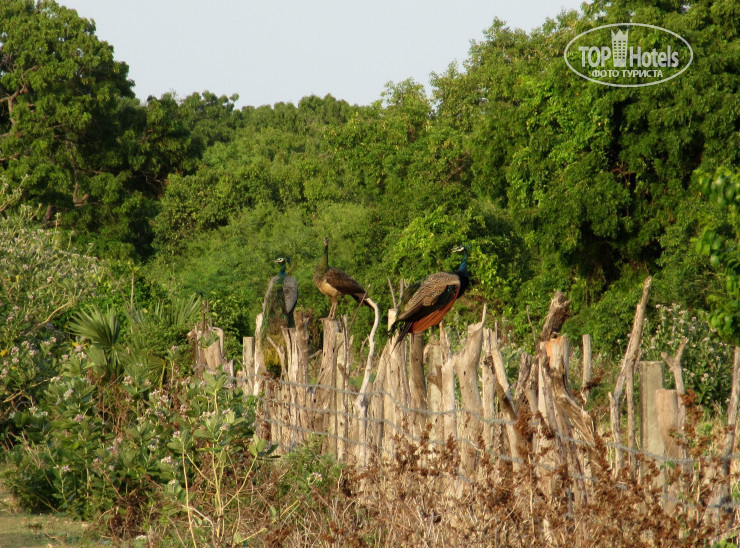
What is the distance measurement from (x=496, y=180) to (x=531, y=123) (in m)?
1.80

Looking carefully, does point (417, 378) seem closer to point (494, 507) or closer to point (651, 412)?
point (494, 507)

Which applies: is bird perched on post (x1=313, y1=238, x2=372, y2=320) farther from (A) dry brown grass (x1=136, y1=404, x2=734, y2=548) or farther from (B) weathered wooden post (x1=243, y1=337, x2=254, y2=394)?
(A) dry brown grass (x1=136, y1=404, x2=734, y2=548)

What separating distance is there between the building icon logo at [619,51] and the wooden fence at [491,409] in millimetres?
8847

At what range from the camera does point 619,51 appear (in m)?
13.7

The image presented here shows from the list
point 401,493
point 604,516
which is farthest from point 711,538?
point 401,493

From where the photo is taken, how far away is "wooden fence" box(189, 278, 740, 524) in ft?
11.8

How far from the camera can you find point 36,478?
6328mm

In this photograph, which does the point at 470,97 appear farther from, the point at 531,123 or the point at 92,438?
the point at 92,438

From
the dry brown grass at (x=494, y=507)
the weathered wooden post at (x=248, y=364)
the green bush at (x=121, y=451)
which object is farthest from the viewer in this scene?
the weathered wooden post at (x=248, y=364)

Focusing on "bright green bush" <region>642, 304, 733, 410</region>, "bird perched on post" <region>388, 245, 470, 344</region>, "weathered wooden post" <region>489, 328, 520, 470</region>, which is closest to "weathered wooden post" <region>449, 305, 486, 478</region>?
"weathered wooden post" <region>489, 328, 520, 470</region>

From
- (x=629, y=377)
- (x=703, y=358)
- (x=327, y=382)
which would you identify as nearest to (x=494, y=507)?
(x=629, y=377)

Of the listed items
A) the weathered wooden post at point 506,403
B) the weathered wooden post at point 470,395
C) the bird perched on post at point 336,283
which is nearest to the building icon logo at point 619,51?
the bird perched on post at point 336,283

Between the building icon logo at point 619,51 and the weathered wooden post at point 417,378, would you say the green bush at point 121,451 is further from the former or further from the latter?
the building icon logo at point 619,51

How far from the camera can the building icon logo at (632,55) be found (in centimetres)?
1338
